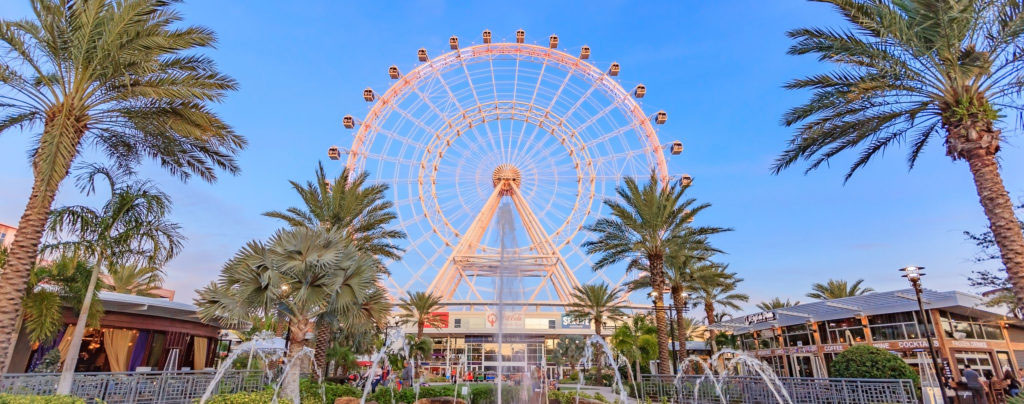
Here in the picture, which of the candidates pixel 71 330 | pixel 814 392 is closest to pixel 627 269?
pixel 814 392

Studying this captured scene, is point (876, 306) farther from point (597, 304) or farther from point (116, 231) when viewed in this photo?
point (116, 231)

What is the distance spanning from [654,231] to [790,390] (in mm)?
7038

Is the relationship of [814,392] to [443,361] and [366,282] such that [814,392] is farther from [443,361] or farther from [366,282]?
[443,361]

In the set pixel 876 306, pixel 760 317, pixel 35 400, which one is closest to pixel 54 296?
pixel 35 400

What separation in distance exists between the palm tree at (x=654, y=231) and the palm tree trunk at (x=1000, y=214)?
10.1 m

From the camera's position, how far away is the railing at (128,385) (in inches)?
363

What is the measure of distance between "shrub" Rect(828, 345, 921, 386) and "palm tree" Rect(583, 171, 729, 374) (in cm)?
509

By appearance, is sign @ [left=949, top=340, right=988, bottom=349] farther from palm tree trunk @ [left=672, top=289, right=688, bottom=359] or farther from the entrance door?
palm tree trunk @ [left=672, top=289, right=688, bottom=359]

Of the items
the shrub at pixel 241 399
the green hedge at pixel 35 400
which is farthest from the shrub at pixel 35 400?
the shrub at pixel 241 399

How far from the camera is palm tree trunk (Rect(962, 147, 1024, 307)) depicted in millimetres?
7996

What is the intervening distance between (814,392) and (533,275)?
26.5 metres

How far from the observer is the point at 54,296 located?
13438 millimetres

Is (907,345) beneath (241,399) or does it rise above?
above

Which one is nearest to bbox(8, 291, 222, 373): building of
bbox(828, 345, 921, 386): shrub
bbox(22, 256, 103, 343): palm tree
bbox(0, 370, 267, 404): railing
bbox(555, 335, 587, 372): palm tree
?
bbox(22, 256, 103, 343): palm tree
